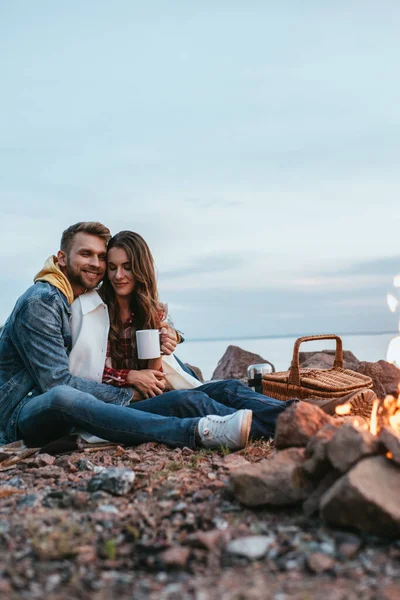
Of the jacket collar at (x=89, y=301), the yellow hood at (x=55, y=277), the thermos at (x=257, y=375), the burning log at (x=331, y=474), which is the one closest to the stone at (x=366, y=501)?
the burning log at (x=331, y=474)

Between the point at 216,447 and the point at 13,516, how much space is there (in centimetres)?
195

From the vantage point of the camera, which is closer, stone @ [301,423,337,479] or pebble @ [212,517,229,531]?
pebble @ [212,517,229,531]

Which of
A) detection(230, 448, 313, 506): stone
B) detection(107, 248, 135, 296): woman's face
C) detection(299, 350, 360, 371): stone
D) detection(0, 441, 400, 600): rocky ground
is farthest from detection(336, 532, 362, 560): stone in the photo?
detection(299, 350, 360, 371): stone

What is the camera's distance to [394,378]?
26.2 feet

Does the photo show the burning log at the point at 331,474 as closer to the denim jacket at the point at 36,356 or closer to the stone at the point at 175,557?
the stone at the point at 175,557

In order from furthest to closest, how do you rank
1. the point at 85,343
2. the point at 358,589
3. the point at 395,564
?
the point at 85,343
the point at 395,564
the point at 358,589

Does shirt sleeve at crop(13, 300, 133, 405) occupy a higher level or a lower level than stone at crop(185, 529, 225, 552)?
higher

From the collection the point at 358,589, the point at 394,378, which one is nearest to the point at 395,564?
the point at 358,589

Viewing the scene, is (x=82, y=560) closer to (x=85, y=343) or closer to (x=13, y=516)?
(x=13, y=516)

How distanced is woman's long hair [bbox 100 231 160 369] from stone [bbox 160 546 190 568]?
3458mm

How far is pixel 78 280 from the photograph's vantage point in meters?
5.69

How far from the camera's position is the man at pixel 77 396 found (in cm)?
484

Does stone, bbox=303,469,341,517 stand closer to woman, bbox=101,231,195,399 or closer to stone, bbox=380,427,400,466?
stone, bbox=380,427,400,466

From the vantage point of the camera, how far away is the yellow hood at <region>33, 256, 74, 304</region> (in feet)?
17.8
